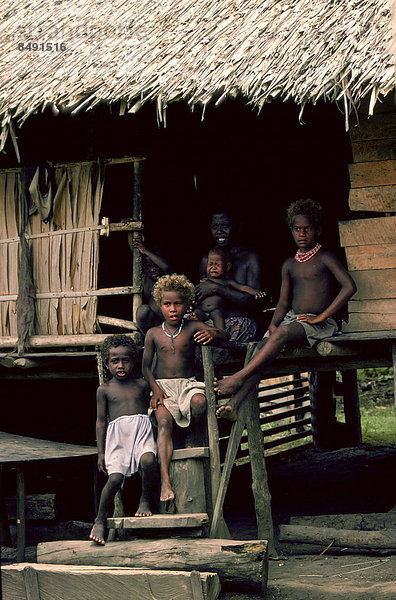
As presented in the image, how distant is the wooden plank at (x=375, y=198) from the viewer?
7.05 meters

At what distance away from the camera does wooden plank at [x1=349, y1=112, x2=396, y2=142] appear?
7.08m

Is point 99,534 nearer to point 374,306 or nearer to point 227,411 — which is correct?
point 227,411

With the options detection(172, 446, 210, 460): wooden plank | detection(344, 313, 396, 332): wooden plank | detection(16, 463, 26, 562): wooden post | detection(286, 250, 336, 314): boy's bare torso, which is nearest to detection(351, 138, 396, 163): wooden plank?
detection(286, 250, 336, 314): boy's bare torso

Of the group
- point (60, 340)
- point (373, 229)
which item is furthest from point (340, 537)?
point (60, 340)

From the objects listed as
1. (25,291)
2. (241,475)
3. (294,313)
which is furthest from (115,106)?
(241,475)

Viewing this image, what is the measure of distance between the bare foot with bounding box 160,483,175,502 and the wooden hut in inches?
67.9

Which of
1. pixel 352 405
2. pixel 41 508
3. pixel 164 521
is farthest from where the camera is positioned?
pixel 352 405

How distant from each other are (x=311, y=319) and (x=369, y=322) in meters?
0.46

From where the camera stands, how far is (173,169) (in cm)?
970

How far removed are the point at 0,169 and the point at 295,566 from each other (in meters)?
4.27

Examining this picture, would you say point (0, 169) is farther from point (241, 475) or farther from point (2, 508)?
point (241, 475)

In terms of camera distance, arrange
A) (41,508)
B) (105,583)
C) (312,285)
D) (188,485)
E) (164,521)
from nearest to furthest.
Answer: (105,583), (164,521), (188,485), (312,285), (41,508)

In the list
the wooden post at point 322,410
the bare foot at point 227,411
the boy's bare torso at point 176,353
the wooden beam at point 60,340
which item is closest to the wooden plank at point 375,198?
the boy's bare torso at point 176,353

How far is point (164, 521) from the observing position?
622 cm
